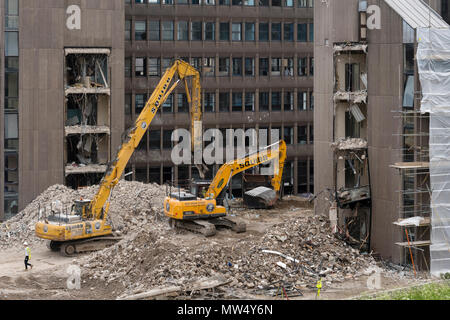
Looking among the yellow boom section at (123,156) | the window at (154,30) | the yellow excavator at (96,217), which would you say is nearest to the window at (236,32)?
the window at (154,30)

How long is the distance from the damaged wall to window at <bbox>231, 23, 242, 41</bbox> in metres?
15.9

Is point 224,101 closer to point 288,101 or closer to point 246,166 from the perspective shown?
point 288,101

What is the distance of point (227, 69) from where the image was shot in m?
67.1

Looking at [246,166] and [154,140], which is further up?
[154,140]

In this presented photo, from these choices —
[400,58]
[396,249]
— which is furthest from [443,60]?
[396,249]

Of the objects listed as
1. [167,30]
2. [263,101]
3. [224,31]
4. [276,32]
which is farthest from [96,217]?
[276,32]

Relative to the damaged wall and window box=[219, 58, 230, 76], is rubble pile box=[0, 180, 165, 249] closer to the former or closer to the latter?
the damaged wall

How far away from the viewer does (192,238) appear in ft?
131

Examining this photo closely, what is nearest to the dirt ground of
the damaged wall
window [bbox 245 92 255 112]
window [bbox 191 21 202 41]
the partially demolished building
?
the partially demolished building

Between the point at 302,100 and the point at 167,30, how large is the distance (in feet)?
42.5

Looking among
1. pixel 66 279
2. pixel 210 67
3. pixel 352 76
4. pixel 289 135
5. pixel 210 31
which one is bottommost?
pixel 66 279

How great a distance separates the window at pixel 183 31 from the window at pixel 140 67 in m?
3.48

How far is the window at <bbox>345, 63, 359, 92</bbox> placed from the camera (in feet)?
139
